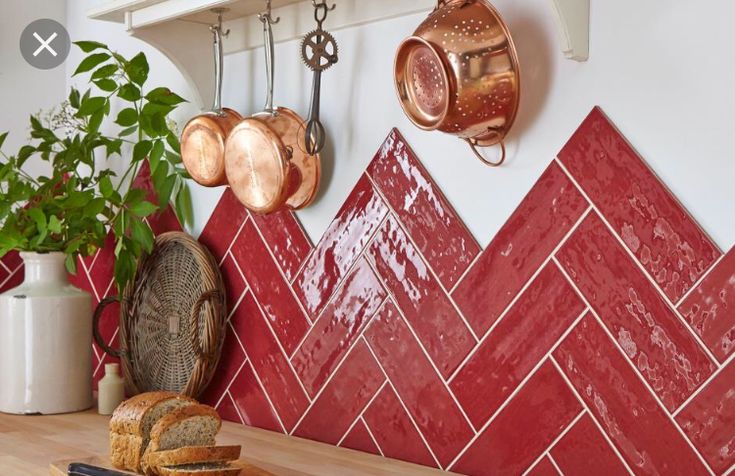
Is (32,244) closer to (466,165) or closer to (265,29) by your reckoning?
(265,29)

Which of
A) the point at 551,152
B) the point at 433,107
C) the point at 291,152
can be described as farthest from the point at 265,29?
the point at 551,152

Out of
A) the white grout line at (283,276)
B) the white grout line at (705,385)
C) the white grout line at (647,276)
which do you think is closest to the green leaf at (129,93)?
the white grout line at (283,276)

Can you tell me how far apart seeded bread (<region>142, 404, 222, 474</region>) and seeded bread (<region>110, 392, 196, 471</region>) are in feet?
0.09

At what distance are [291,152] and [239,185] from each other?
0.12 metres

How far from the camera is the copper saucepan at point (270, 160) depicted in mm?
1557

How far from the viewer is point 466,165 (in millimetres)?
1404

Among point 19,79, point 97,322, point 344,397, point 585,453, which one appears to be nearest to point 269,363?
point 344,397

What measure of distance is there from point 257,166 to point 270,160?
0.04 m

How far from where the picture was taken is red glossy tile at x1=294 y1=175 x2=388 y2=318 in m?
1.54

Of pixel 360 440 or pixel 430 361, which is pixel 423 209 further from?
pixel 360 440

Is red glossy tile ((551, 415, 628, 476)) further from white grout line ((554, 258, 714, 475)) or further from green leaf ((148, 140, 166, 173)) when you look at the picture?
green leaf ((148, 140, 166, 173))

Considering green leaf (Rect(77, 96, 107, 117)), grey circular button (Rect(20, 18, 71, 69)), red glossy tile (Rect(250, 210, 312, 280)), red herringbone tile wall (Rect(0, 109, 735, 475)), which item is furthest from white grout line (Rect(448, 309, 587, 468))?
grey circular button (Rect(20, 18, 71, 69))

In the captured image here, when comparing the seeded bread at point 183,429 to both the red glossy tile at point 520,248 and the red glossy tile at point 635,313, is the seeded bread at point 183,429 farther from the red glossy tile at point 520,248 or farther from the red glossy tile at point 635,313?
the red glossy tile at point 635,313

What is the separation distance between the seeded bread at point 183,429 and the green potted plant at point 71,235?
1.76 ft
